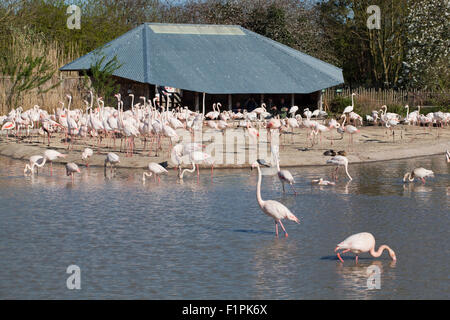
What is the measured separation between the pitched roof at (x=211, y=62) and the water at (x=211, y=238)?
65.4ft

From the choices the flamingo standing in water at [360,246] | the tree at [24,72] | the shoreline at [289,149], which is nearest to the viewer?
the flamingo standing in water at [360,246]

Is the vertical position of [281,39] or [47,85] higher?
[281,39]

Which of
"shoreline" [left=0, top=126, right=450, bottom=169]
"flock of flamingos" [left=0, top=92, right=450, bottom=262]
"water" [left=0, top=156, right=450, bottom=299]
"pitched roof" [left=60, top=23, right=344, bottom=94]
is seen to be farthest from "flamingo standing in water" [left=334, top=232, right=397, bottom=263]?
"pitched roof" [left=60, top=23, right=344, bottom=94]

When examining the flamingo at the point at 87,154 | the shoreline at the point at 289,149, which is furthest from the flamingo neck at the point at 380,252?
the flamingo at the point at 87,154

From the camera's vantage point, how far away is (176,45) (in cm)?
4134

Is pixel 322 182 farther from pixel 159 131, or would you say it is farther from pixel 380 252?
pixel 380 252

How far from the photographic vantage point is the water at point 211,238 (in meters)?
9.02

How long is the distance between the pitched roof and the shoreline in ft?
27.0

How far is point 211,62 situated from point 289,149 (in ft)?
54.8

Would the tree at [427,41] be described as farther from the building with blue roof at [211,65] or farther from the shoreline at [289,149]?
the shoreline at [289,149]

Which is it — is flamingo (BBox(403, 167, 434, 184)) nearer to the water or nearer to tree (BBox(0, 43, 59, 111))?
the water

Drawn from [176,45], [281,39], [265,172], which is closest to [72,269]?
[265,172]
